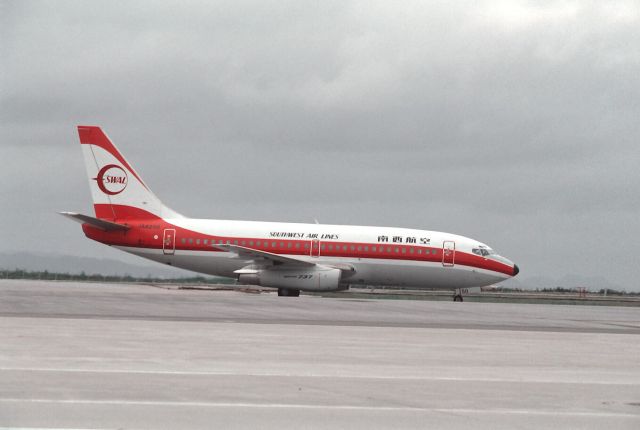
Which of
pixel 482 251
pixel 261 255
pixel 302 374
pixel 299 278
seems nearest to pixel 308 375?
pixel 302 374

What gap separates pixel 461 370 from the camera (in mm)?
14898

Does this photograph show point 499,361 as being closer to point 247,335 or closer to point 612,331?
point 247,335

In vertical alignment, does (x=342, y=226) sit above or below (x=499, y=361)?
above

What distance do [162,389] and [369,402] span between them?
242 cm

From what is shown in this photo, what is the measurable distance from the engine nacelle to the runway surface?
24.4 metres

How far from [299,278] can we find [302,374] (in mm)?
37008

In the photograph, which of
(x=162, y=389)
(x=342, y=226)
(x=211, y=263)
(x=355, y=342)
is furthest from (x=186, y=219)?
(x=162, y=389)

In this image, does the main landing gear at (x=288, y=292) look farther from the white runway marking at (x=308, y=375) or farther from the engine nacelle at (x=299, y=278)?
the white runway marking at (x=308, y=375)

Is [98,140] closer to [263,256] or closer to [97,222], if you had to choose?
[97,222]

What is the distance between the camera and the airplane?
50938 millimetres

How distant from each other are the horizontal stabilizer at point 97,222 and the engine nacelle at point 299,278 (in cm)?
735

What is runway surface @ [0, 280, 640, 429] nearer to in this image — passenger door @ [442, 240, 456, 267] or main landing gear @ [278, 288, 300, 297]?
main landing gear @ [278, 288, 300, 297]

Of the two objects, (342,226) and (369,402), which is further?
(342,226)

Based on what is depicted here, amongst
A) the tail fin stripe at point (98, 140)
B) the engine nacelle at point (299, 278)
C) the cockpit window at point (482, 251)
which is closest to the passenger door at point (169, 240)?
the tail fin stripe at point (98, 140)
